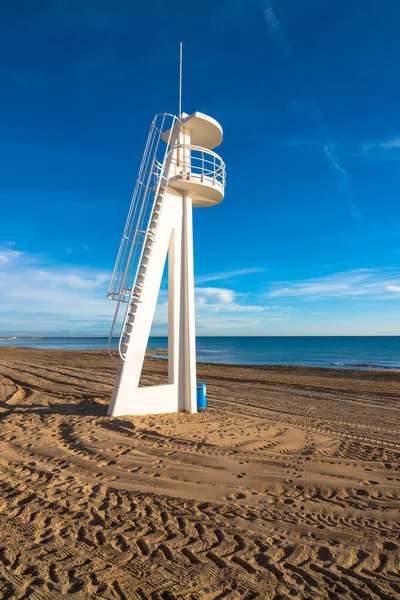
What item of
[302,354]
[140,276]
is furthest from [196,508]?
[302,354]

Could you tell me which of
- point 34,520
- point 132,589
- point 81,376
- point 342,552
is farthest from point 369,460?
point 81,376

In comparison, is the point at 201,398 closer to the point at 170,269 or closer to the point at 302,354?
the point at 170,269

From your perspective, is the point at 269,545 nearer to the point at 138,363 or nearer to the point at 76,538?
the point at 76,538

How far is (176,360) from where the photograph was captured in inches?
403

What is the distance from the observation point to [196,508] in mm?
4699

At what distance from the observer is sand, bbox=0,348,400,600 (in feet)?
10.8

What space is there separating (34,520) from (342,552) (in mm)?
3296

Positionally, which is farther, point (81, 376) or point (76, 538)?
point (81, 376)

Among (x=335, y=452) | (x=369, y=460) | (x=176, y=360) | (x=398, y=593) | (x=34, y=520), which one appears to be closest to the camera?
(x=398, y=593)

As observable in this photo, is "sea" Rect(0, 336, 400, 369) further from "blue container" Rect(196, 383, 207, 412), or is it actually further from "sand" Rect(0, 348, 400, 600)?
"sand" Rect(0, 348, 400, 600)

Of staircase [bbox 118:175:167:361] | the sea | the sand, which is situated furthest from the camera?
the sea

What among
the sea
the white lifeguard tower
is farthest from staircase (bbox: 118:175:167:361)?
the sea

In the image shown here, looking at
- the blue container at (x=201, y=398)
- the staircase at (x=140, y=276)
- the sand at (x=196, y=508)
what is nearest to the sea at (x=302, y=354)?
the blue container at (x=201, y=398)

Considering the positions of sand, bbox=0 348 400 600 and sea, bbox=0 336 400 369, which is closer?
sand, bbox=0 348 400 600
